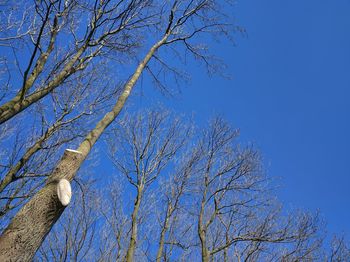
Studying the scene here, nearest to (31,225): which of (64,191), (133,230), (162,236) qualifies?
(64,191)

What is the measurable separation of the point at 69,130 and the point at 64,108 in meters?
0.52

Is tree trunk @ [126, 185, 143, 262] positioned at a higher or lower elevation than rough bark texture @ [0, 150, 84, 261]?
higher

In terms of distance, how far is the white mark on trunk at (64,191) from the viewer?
2541 mm

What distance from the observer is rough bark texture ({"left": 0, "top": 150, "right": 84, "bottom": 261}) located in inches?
88.4

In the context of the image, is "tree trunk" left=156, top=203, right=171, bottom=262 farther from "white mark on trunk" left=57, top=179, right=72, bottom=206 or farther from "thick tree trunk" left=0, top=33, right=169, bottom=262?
"white mark on trunk" left=57, top=179, right=72, bottom=206

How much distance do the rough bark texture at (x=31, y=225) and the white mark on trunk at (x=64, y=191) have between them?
27 mm

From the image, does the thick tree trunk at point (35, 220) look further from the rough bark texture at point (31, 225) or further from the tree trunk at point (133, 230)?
the tree trunk at point (133, 230)

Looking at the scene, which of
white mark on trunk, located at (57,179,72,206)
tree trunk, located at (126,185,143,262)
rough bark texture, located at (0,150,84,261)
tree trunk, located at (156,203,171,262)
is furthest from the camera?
tree trunk, located at (156,203,171,262)

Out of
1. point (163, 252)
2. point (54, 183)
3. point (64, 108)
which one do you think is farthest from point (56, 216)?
point (163, 252)

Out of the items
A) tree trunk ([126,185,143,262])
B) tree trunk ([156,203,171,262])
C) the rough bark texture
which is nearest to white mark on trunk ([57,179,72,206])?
the rough bark texture

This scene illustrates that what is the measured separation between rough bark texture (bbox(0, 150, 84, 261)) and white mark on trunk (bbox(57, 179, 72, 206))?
1.1 inches

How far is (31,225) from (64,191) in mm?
327

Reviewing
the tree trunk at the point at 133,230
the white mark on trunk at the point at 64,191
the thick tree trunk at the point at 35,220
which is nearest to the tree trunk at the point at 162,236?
the tree trunk at the point at 133,230

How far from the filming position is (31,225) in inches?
93.8
